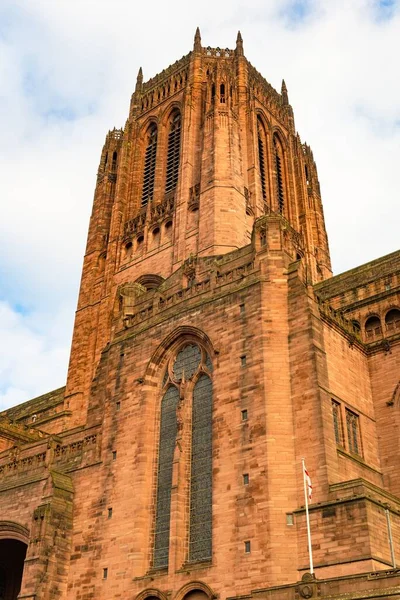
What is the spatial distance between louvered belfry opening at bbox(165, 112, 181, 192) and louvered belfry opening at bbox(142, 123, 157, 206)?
1356 mm

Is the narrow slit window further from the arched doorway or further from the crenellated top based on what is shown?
the crenellated top

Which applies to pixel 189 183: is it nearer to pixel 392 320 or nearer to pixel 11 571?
pixel 392 320

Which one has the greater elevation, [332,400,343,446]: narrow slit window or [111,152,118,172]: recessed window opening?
[111,152,118,172]: recessed window opening

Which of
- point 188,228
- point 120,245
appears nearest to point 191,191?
point 188,228

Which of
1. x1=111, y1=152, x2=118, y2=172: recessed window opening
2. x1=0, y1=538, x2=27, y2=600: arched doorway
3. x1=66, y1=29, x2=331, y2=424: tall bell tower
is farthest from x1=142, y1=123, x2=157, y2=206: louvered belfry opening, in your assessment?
x1=0, y1=538, x2=27, y2=600: arched doorway

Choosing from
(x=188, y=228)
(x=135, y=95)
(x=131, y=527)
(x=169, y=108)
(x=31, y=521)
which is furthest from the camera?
(x=135, y=95)

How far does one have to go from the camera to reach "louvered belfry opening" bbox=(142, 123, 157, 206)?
5316cm

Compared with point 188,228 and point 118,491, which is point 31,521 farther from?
point 188,228

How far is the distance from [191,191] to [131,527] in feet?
89.2

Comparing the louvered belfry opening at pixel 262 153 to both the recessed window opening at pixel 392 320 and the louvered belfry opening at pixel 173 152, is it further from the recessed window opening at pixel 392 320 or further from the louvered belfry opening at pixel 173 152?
the recessed window opening at pixel 392 320

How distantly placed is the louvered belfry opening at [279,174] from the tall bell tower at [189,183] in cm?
11

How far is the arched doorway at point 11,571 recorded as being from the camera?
110ft

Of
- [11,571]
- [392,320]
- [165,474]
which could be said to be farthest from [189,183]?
[11,571]

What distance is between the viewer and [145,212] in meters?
51.1
